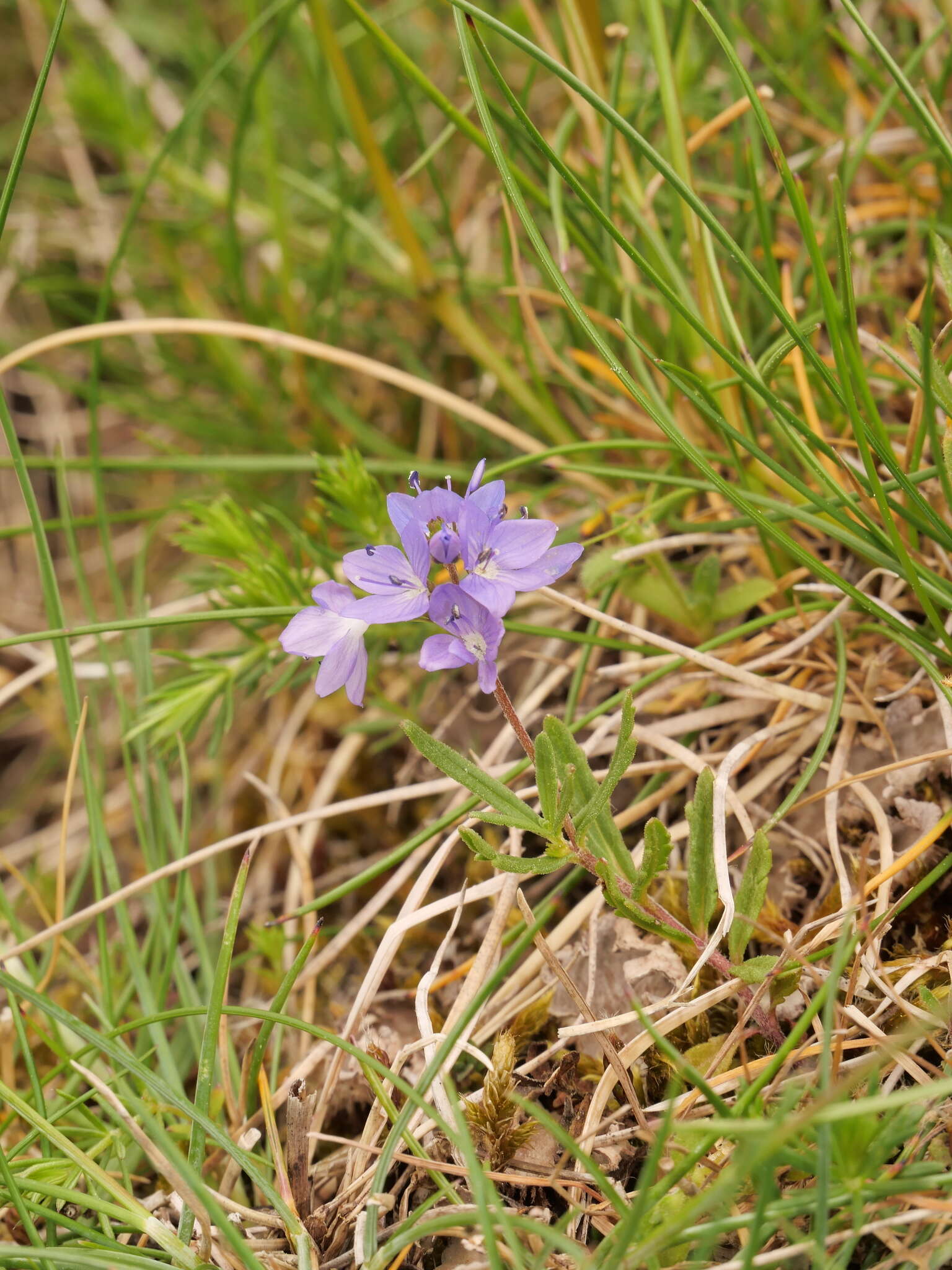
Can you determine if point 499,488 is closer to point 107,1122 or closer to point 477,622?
point 477,622

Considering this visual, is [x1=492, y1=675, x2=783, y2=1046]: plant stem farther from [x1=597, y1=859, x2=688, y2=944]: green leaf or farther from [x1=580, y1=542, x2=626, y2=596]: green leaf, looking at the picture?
Answer: [x1=580, y1=542, x2=626, y2=596]: green leaf

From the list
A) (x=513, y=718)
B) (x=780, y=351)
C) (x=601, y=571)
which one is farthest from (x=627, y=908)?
(x=780, y=351)

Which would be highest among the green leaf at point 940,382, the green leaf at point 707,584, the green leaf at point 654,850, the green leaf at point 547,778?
the green leaf at point 940,382

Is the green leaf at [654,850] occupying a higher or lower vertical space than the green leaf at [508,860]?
lower

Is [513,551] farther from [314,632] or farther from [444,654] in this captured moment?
[314,632]

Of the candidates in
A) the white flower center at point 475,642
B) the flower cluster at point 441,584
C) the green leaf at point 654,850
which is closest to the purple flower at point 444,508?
the flower cluster at point 441,584

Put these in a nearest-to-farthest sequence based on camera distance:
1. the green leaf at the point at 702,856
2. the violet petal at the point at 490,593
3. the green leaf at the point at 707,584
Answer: the violet petal at the point at 490,593, the green leaf at the point at 702,856, the green leaf at the point at 707,584

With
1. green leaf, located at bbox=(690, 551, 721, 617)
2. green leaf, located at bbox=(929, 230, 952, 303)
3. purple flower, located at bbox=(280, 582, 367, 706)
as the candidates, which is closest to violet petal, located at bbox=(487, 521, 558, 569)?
purple flower, located at bbox=(280, 582, 367, 706)

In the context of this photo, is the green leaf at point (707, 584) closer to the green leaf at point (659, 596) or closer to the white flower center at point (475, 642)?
the green leaf at point (659, 596)
